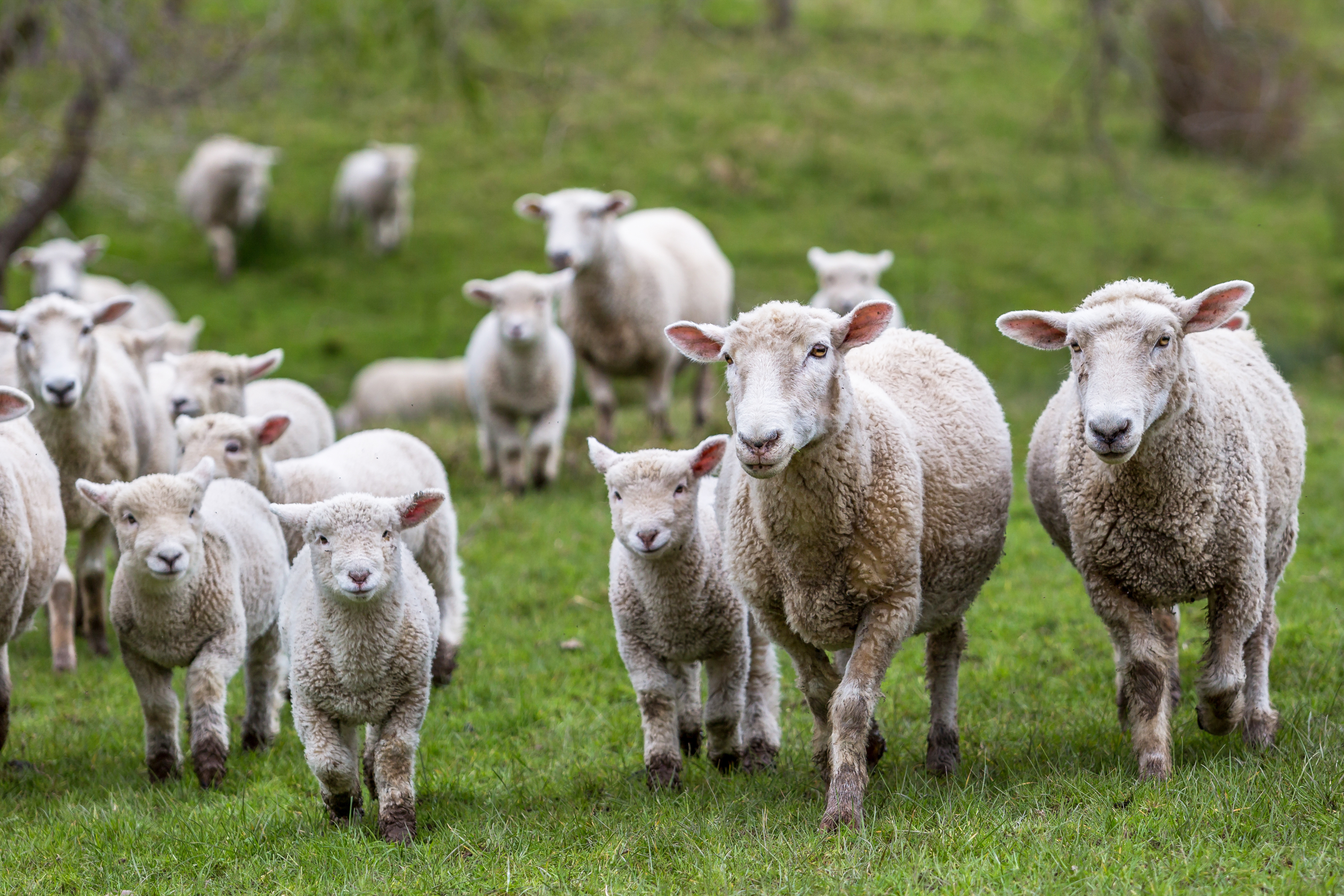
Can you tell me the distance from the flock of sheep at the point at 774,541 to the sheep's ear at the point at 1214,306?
0.01m

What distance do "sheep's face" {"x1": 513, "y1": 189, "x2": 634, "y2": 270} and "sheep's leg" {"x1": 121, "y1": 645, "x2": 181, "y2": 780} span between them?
16.9 feet

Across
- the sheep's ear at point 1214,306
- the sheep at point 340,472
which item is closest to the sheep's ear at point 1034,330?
the sheep's ear at point 1214,306

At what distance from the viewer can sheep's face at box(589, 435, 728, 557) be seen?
200 inches

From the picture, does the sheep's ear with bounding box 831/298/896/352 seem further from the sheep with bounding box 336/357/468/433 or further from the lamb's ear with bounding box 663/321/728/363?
the sheep with bounding box 336/357/468/433

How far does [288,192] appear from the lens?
19.2m

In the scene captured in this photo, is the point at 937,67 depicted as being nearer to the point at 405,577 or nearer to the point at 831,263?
the point at 831,263

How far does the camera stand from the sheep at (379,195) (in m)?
17.3

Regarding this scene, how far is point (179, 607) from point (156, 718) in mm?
503

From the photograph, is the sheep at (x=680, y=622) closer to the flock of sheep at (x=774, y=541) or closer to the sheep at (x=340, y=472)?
the flock of sheep at (x=774, y=541)

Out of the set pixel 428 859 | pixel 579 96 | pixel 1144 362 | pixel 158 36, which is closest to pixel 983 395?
pixel 1144 362

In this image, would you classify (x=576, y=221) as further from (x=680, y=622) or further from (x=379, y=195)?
(x=379, y=195)

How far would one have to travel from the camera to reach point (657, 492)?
525 centimetres

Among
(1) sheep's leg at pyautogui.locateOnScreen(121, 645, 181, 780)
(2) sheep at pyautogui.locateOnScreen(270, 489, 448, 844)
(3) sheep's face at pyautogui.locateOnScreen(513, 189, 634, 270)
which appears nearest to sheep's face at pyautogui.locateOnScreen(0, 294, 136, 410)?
(1) sheep's leg at pyautogui.locateOnScreen(121, 645, 181, 780)

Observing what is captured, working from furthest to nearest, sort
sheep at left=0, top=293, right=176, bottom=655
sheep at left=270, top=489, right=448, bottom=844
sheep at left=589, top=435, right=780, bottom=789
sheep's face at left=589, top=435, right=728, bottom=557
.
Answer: sheep at left=0, top=293, right=176, bottom=655 → sheep at left=589, top=435, right=780, bottom=789 → sheep's face at left=589, top=435, right=728, bottom=557 → sheep at left=270, top=489, right=448, bottom=844
